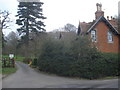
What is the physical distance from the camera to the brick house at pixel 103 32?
3906 cm

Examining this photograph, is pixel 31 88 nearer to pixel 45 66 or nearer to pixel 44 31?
pixel 45 66

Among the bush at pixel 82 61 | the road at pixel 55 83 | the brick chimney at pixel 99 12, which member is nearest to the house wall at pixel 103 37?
the brick chimney at pixel 99 12

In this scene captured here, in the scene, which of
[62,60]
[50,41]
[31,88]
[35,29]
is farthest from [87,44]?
[35,29]

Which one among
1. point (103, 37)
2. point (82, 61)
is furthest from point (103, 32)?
point (82, 61)

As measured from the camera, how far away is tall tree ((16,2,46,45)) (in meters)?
57.7

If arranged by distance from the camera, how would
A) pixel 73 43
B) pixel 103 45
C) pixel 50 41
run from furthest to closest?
pixel 103 45, pixel 50 41, pixel 73 43

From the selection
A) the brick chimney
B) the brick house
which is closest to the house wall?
the brick house

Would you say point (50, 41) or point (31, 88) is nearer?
point (31, 88)

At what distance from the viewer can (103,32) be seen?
3978 centimetres

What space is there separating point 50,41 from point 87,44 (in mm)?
5425

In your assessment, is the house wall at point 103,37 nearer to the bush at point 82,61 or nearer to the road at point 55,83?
the bush at point 82,61

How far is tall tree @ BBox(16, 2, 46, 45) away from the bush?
2860 centimetres

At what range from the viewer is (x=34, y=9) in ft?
192

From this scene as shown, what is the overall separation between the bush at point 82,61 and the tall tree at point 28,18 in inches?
1126
